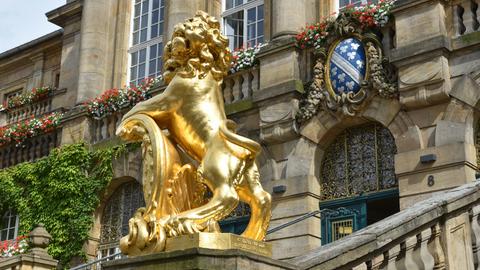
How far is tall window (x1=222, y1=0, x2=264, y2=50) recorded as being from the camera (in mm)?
16125

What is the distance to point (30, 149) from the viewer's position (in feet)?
62.8

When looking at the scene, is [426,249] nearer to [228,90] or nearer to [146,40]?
[228,90]

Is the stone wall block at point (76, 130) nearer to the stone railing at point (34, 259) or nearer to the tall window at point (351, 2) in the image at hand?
the stone railing at point (34, 259)

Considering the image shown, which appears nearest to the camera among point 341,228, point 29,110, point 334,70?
point 341,228

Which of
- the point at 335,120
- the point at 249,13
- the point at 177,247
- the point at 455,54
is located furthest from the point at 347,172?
the point at 177,247

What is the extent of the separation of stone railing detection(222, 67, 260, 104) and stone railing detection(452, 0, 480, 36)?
4.18 metres

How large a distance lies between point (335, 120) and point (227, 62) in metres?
7.05

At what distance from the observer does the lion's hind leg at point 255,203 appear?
18.0ft

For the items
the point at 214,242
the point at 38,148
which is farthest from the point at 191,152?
the point at 38,148

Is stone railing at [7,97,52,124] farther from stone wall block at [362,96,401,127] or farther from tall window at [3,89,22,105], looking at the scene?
stone wall block at [362,96,401,127]

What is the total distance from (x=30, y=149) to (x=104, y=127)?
3054 millimetres

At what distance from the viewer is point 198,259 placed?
4.59m

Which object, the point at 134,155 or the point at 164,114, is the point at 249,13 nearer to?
the point at 134,155

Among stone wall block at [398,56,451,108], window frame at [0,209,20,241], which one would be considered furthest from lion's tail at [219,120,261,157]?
window frame at [0,209,20,241]
